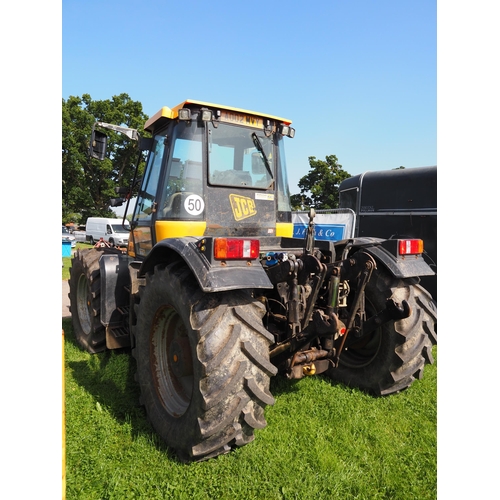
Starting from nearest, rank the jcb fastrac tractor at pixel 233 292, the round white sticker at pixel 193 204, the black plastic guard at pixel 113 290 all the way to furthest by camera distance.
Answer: the jcb fastrac tractor at pixel 233 292
the round white sticker at pixel 193 204
the black plastic guard at pixel 113 290

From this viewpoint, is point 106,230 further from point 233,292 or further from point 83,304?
point 233,292

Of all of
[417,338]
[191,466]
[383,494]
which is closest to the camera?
[383,494]

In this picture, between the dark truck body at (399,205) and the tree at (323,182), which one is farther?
the tree at (323,182)

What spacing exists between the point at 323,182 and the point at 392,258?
18436 mm

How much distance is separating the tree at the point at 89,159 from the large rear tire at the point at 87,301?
2103 cm

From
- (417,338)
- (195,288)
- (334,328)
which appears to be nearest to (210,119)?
(195,288)


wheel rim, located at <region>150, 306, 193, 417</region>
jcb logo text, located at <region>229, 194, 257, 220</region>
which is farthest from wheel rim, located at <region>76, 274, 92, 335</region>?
jcb logo text, located at <region>229, 194, 257, 220</region>

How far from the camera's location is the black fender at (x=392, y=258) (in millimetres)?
3539

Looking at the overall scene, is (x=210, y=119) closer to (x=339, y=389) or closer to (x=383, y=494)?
(x=339, y=389)

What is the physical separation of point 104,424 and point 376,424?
223cm

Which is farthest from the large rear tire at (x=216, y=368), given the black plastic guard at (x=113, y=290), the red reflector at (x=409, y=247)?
the red reflector at (x=409, y=247)

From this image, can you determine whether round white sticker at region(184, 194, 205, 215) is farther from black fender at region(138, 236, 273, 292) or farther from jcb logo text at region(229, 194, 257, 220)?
black fender at region(138, 236, 273, 292)

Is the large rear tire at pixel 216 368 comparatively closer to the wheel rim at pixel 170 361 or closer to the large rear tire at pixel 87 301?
the wheel rim at pixel 170 361

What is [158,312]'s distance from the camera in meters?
3.31
